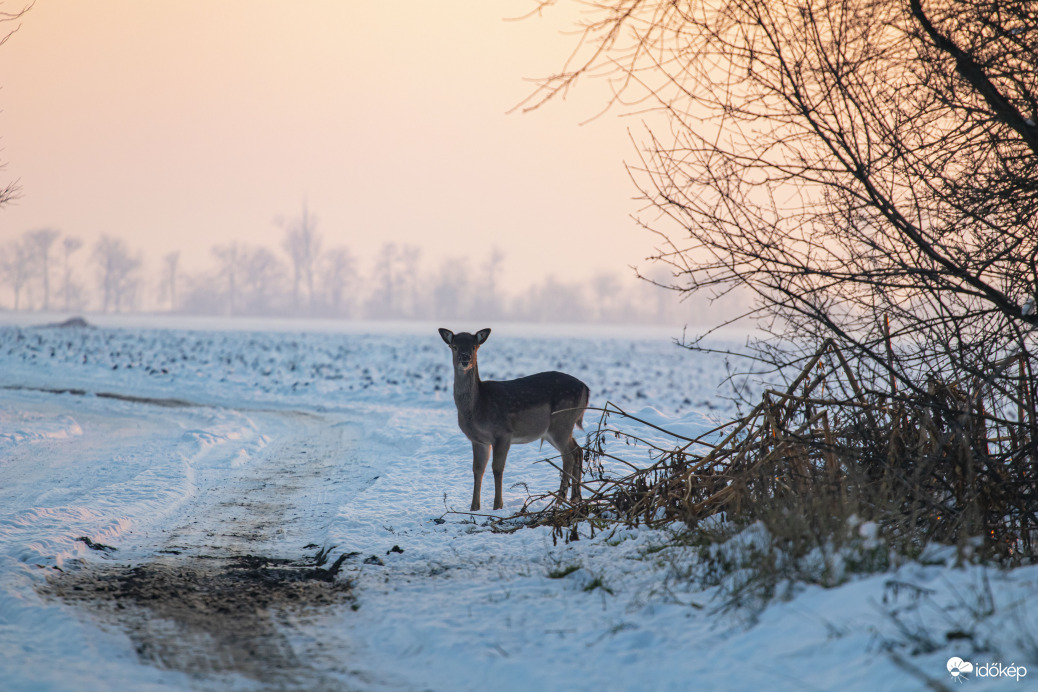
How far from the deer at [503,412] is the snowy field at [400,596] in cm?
72

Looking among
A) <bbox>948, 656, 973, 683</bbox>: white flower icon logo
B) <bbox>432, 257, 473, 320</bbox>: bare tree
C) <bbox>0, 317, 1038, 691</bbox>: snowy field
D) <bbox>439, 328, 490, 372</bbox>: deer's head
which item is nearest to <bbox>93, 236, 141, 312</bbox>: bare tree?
<bbox>432, 257, 473, 320</bbox>: bare tree

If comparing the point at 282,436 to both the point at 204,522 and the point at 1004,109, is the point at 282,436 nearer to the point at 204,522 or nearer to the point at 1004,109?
the point at 204,522

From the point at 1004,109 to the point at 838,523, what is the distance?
128 inches

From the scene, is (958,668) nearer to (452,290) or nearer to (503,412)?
(503,412)

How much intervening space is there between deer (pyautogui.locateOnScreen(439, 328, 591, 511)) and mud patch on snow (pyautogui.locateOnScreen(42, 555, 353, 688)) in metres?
3.12

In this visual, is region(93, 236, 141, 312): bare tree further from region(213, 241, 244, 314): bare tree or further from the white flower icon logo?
the white flower icon logo

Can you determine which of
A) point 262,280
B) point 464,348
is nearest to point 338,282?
point 262,280

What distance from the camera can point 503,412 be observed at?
30.8 ft

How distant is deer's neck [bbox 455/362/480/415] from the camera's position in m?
9.43

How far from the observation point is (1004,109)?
558 cm

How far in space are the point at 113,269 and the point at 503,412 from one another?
114 m

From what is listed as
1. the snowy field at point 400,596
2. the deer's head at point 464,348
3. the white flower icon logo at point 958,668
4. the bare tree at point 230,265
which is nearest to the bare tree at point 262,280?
the bare tree at point 230,265

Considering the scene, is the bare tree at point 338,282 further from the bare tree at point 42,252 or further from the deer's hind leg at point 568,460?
the deer's hind leg at point 568,460

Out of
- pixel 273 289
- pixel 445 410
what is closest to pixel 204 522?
pixel 445 410
